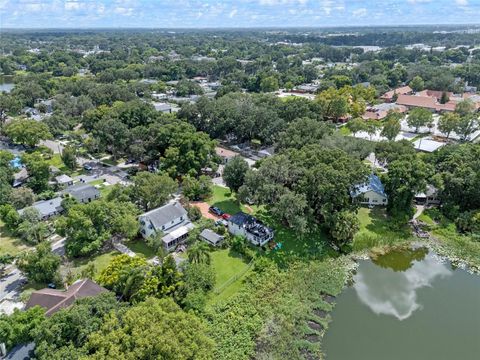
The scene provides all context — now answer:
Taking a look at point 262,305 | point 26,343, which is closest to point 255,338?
point 262,305

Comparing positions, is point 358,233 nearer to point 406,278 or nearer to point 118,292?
point 406,278

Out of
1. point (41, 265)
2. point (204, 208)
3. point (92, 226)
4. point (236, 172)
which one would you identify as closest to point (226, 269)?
point (204, 208)

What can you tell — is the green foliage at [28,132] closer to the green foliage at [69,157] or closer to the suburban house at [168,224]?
the green foliage at [69,157]

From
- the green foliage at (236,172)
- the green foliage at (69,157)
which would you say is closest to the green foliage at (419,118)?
the green foliage at (236,172)

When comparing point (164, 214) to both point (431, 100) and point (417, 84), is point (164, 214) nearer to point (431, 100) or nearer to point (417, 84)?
point (431, 100)

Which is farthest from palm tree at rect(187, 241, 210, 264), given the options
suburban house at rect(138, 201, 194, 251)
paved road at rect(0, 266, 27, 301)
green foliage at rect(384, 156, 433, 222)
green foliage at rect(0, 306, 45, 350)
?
green foliage at rect(384, 156, 433, 222)
